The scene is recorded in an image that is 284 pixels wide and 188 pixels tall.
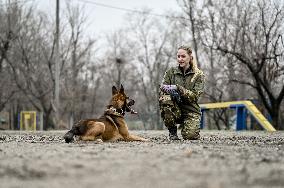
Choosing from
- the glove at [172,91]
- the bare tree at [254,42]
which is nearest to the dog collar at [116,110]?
the glove at [172,91]

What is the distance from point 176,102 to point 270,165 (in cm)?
491

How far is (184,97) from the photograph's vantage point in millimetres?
8750

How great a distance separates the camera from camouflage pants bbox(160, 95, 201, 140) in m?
8.90

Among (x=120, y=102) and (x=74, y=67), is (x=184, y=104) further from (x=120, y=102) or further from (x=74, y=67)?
(x=74, y=67)

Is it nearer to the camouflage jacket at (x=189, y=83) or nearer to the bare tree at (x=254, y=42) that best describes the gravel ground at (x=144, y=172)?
the camouflage jacket at (x=189, y=83)

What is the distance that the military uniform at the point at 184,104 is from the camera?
884 cm

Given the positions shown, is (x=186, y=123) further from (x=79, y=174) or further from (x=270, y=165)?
(x=79, y=174)

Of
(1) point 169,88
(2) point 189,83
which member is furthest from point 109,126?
(2) point 189,83

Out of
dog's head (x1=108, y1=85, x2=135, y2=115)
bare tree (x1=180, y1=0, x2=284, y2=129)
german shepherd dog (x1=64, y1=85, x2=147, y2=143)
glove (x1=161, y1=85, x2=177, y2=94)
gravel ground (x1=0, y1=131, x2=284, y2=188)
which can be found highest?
bare tree (x1=180, y1=0, x2=284, y2=129)

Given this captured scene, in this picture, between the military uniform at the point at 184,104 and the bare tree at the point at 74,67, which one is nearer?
the military uniform at the point at 184,104

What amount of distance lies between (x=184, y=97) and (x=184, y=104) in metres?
0.37

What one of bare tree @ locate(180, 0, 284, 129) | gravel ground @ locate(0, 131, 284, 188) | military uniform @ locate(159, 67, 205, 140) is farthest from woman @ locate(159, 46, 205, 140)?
bare tree @ locate(180, 0, 284, 129)

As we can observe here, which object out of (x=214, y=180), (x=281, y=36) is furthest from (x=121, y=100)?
(x=281, y=36)

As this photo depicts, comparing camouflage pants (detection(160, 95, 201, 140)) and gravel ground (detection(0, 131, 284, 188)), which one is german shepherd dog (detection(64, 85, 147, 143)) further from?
gravel ground (detection(0, 131, 284, 188))
